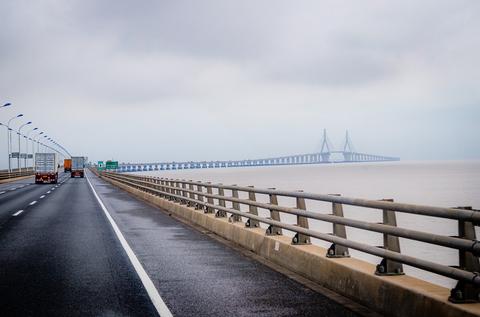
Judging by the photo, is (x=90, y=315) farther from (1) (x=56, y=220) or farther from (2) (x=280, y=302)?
(1) (x=56, y=220)

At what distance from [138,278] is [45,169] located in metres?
55.8

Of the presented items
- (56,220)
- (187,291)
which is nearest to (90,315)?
(187,291)

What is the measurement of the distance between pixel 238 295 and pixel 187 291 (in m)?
0.76

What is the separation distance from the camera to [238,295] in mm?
7715

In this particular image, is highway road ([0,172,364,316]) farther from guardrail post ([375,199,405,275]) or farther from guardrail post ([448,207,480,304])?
guardrail post ([448,207,480,304])

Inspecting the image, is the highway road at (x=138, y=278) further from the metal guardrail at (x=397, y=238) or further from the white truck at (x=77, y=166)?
the white truck at (x=77, y=166)

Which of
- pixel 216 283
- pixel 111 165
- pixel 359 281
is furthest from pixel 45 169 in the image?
pixel 359 281

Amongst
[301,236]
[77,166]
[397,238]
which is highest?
[77,166]

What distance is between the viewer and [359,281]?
279 inches

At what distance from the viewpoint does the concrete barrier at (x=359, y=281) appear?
5.50m

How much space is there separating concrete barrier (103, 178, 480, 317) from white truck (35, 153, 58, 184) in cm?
5247

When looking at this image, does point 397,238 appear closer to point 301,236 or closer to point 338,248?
point 338,248

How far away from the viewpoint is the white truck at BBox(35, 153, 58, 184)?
6088 cm

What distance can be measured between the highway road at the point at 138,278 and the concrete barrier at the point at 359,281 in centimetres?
32
